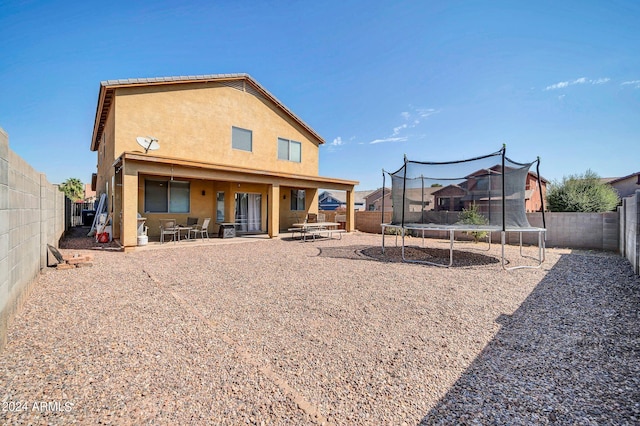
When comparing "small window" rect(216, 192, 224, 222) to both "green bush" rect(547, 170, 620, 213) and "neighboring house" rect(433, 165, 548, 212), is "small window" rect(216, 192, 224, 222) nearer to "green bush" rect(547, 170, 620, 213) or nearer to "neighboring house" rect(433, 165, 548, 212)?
"neighboring house" rect(433, 165, 548, 212)

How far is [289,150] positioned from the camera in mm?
14703

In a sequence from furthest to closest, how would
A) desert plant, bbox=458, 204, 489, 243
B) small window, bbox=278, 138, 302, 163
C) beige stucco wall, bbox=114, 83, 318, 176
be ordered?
small window, bbox=278, 138, 302, 163 < beige stucco wall, bbox=114, 83, 318, 176 < desert plant, bbox=458, 204, 489, 243

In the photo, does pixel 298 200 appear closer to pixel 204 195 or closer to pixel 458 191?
pixel 204 195

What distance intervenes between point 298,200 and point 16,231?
12.6 m

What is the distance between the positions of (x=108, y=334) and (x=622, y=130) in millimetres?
21717

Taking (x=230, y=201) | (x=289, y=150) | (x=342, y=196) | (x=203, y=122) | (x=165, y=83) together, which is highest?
(x=165, y=83)

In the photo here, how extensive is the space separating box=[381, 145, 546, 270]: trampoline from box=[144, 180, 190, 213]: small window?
8.25 metres

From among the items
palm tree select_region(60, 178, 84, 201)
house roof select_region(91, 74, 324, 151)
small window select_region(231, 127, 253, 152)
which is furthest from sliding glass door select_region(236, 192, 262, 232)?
palm tree select_region(60, 178, 84, 201)

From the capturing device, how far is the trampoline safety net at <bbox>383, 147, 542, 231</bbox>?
7656 mm

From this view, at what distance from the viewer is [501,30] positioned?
7914mm

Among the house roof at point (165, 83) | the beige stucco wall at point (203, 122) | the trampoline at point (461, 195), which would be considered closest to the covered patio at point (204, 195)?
the beige stucco wall at point (203, 122)

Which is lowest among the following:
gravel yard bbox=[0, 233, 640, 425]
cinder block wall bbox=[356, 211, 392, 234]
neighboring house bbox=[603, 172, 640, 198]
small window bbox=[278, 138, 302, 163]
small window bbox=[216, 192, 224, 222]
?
gravel yard bbox=[0, 233, 640, 425]

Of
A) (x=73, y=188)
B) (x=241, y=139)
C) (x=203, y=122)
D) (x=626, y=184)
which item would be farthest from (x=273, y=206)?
(x=73, y=188)

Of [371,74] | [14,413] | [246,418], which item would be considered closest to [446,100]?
[371,74]
